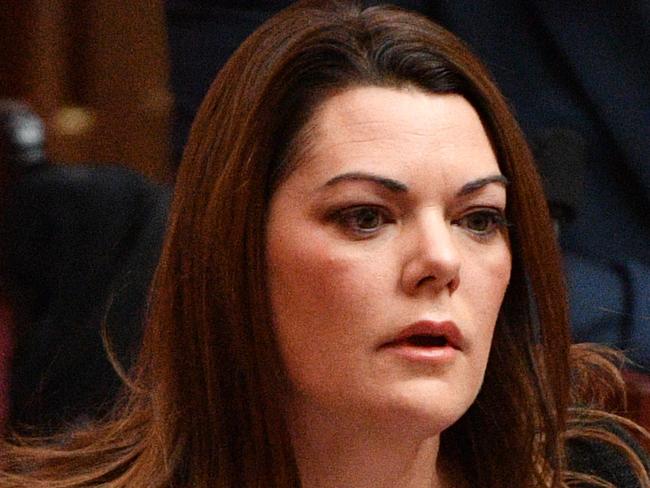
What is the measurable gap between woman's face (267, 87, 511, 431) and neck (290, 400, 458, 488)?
3cm

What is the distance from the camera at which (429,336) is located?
1251 mm

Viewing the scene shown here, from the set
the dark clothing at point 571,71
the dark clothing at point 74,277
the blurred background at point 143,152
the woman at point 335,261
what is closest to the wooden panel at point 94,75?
the blurred background at point 143,152

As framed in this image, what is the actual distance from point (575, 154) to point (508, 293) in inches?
17.9

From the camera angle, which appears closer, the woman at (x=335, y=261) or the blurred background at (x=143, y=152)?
the woman at (x=335, y=261)

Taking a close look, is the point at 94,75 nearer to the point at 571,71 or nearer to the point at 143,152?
the point at 143,152

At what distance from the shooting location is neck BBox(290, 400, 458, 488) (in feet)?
4.31

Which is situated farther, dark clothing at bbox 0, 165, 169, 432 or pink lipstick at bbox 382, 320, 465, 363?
dark clothing at bbox 0, 165, 169, 432

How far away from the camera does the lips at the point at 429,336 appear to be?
1.24 meters

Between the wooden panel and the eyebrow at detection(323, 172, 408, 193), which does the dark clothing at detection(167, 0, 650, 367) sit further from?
the eyebrow at detection(323, 172, 408, 193)

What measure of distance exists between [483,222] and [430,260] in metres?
0.12

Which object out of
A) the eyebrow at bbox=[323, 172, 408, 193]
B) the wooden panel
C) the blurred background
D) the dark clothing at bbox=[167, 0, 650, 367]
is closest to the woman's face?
the eyebrow at bbox=[323, 172, 408, 193]

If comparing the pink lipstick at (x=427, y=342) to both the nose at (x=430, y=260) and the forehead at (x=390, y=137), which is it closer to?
the nose at (x=430, y=260)

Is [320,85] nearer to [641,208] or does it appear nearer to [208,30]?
[208,30]

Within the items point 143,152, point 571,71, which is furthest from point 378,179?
point 143,152
